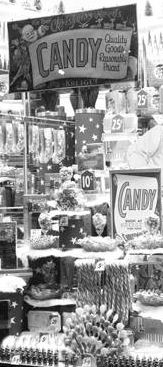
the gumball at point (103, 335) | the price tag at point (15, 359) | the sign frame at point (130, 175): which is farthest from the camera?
the sign frame at point (130, 175)

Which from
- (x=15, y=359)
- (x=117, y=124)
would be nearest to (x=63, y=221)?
(x=15, y=359)

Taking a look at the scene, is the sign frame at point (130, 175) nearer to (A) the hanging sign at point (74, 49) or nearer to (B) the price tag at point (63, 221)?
(B) the price tag at point (63, 221)

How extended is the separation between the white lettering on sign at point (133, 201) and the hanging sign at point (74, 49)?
0.70m

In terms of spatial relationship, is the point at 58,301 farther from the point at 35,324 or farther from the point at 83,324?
the point at 83,324

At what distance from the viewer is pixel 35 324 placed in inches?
124

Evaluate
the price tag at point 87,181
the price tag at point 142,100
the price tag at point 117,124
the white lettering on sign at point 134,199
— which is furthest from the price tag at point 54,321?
the price tag at point 142,100

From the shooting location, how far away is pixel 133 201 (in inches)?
120

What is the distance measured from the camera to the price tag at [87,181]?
3508 mm

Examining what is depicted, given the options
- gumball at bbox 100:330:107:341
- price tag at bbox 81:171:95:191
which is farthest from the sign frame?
gumball at bbox 100:330:107:341

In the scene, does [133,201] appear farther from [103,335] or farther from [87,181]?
[103,335]

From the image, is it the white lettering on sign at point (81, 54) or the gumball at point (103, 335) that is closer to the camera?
the gumball at point (103, 335)

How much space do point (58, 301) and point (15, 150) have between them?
133 centimetres

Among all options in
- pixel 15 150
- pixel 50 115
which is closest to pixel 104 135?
pixel 50 115

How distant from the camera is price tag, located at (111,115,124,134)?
16.5 feet
